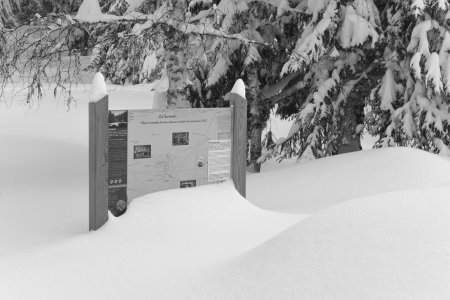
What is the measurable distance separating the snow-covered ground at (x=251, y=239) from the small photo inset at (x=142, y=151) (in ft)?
1.39

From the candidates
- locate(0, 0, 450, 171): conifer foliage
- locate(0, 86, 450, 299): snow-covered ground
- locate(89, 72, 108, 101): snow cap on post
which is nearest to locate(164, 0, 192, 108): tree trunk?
locate(0, 0, 450, 171): conifer foliage

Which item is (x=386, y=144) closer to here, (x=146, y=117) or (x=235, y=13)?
(x=235, y=13)

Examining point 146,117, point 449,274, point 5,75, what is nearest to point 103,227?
point 146,117

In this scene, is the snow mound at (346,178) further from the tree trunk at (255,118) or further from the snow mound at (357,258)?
the snow mound at (357,258)

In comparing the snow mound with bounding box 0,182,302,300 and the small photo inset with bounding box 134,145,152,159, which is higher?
the small photo inset with bounding box 134,145,152,159

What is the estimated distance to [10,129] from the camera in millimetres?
14617

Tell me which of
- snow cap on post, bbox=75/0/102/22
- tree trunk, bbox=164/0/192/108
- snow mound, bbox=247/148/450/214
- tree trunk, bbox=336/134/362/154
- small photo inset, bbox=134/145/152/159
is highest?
snow cap on post, bbox=75/0/102/22

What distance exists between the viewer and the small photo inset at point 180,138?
241 inches

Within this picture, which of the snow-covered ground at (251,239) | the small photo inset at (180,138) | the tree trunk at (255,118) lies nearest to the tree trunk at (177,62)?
the tree trunk at (255,118)

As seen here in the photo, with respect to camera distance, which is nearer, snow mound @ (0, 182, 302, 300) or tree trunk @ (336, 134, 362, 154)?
snow mound @ (0, 182, 302, 300)

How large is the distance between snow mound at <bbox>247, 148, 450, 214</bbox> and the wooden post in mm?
2398

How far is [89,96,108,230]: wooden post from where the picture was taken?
5438 millimetres

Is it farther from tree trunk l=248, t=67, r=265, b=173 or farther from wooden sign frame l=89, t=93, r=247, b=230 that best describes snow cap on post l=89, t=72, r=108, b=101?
tree trunk l=248, t=67, r=265, b=173

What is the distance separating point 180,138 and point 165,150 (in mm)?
216
